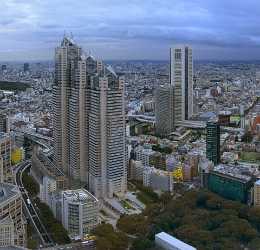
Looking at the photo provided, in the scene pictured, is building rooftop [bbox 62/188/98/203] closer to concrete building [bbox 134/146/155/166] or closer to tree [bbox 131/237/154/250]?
tree [bbox 131/237/154/250]

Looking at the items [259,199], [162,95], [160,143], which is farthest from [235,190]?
[162,95]

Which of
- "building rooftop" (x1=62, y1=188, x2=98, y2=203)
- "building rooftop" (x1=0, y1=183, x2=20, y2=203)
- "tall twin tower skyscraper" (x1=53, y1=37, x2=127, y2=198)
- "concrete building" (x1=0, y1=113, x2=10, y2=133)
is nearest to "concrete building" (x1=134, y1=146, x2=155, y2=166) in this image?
"tall twin tower skyscraper" (x1=53, y1=37, x2=127, y2=198)

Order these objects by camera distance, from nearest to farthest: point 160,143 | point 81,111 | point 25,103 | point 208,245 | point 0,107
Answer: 1. point 208,245
2. point 81,111
3. point 160,143
4. point 0,107
5. point 25,103

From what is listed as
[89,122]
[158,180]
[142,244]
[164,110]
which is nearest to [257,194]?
[158,180]

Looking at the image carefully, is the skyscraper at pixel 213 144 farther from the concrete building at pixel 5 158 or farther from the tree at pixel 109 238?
the tree at pixel 109 238

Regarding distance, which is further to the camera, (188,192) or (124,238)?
(188,192)

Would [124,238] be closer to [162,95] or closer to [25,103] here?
[162,95]
